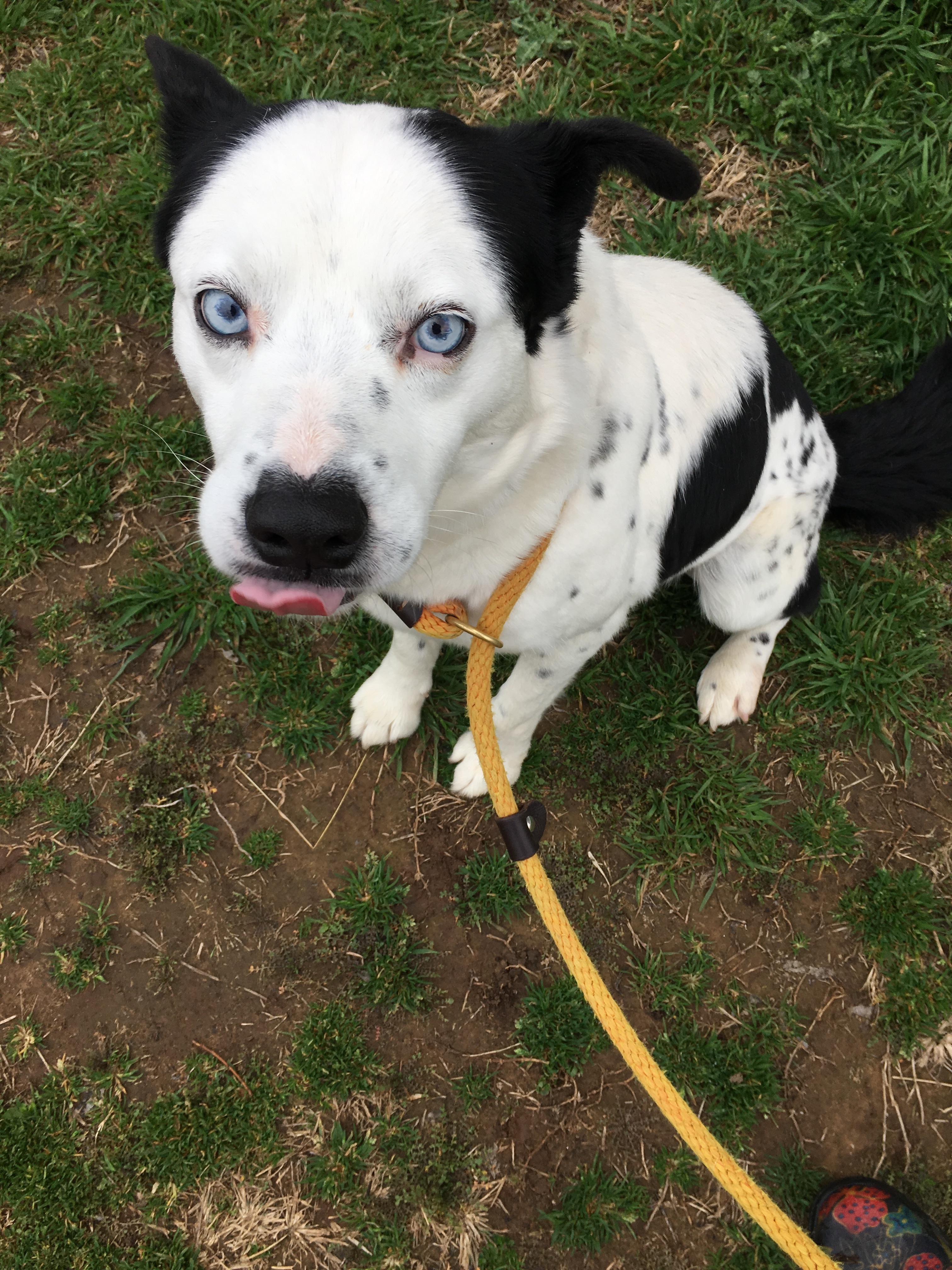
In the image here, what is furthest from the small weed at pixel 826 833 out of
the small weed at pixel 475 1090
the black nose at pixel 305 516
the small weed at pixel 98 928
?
the small weed at pixel 98 928

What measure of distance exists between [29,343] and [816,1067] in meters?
4.80

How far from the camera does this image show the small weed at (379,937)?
3260mm

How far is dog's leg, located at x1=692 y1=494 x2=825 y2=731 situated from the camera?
3.06m

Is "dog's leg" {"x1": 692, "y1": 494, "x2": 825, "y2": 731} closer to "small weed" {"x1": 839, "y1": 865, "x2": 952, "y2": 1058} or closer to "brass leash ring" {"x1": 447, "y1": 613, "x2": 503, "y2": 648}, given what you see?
"small weed" {"x1": 839, "y1": 865, "x2": 952, "y2": 1058}

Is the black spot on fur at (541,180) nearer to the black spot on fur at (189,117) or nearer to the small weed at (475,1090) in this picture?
the black spot on fur at (189,117)

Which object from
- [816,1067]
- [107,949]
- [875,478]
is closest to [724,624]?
Answer: [875,478]

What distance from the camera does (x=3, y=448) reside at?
12.9 ft

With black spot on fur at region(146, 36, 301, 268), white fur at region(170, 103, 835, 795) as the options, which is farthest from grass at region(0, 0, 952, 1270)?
black spot on fur at region(146, 36, 301, 268)

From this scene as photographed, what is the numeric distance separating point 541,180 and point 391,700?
2073mm

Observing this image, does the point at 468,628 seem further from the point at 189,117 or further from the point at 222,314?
the point at 189,117

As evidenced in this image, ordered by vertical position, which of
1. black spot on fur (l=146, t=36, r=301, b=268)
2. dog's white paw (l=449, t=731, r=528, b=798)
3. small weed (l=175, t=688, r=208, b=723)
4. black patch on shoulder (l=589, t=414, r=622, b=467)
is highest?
black spot on fur (l=146, t=36, r=301, b=268)

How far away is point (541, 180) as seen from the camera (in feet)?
6.58

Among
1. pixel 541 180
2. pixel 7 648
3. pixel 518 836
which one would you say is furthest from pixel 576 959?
pixel 7 648

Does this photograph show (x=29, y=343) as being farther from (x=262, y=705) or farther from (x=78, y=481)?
(x=262, y=705)
